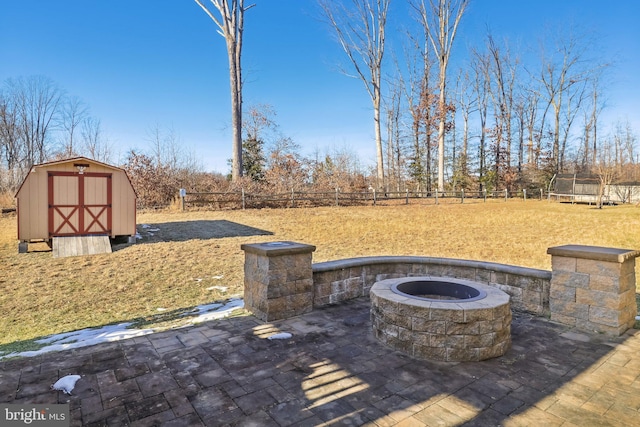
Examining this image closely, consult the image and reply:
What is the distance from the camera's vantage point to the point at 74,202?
9703 millimetres

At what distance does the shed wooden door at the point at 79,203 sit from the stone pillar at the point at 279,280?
25.9 feet

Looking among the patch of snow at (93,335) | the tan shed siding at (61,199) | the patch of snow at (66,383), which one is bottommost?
the patch of snow at (93,335)

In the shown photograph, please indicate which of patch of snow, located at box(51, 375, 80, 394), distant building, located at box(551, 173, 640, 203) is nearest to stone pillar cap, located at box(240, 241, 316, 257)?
patch of snow, located at box(51, 375, 80, 394)

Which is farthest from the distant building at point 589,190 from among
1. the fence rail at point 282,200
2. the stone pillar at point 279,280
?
the stone pillar at point 279,280

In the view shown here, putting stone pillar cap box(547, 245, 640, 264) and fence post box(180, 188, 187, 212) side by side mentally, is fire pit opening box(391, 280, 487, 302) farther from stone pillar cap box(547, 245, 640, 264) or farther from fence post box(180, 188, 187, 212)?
fence post box(180, 188, 187, 212)

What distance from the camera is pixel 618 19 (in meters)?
20.4

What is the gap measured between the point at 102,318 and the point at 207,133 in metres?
24.3

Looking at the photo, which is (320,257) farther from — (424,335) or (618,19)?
(618,19)

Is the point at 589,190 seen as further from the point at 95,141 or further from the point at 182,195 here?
the point at 95,141

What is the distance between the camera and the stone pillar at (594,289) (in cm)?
349

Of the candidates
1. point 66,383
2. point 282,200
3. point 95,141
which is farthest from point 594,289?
point 95,141

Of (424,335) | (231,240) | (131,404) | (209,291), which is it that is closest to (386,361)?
(424,335)

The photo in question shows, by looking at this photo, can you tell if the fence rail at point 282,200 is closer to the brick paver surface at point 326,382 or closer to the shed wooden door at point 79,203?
the shed wooden door at point 79,203

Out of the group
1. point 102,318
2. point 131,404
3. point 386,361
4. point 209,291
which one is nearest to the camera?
point 131,404
